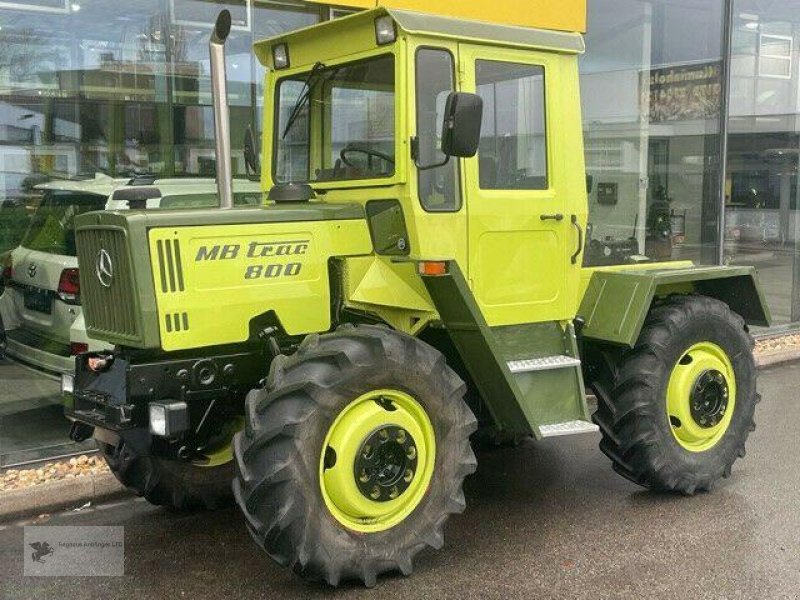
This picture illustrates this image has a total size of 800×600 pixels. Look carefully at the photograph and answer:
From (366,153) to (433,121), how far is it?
0.45m

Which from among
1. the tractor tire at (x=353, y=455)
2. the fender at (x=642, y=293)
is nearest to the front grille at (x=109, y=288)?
the tractor tire at (x=353, y=455)

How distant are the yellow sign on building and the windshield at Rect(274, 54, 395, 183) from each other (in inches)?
91.8

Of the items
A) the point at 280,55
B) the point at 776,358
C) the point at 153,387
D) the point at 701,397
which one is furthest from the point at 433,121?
the point at 776,358

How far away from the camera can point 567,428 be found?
482 centimetres

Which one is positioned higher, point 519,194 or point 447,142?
point 447,142

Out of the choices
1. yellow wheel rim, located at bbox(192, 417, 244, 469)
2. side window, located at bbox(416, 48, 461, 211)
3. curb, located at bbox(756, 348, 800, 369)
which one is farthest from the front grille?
curb, located at bbox(756, 348, 800, 369)

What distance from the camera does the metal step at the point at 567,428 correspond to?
4.73 metres

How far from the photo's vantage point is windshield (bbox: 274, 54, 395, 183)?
4578 mm

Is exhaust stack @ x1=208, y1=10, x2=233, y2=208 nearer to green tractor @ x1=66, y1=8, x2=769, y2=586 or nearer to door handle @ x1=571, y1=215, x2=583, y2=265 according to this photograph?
green tractor @ x1=66, y1=8, x2=769, y2=586

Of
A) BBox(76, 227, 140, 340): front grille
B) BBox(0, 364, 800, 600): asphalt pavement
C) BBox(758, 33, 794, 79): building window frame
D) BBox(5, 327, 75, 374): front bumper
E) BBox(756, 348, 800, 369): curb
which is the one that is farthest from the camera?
BBox(758, 33, 794, 79): building window frame

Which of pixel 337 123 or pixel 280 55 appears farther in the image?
pixel 280 55

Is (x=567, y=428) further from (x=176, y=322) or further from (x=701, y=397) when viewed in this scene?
(x=176, y=322)

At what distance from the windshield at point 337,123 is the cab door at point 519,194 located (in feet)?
1.38

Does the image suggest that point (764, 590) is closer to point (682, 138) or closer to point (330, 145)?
point (330, 145)
